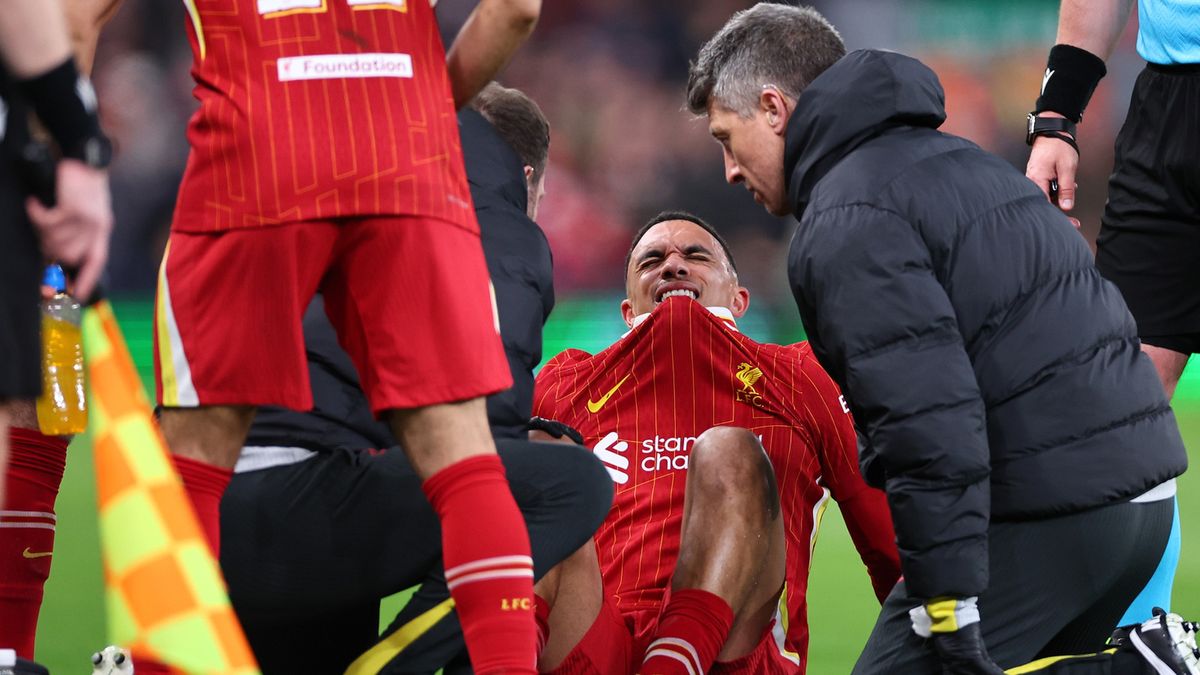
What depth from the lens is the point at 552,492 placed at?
272cm

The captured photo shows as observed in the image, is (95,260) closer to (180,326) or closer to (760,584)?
(180,326)

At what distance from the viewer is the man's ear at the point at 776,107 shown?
3.03 metres

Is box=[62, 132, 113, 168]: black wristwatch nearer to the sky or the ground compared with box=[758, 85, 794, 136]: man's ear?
nearer to the sky

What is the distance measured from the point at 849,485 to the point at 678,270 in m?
0.93

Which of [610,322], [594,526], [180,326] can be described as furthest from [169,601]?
[610,322]

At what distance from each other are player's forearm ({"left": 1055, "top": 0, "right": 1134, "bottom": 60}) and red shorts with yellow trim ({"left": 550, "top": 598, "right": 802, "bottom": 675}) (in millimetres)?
1499

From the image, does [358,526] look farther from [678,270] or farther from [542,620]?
[678,270]

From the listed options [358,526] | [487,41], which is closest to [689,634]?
[358,526]

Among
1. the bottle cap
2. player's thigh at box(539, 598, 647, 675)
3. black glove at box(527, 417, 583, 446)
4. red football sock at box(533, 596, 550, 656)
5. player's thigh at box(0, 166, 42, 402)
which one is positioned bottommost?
player's thigh at box(539, 598, 647, 675)

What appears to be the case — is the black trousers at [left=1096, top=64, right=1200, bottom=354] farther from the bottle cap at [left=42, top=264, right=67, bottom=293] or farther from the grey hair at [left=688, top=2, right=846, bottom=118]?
the bottle cap at [left=42, top=264, right=67, bottom=293]

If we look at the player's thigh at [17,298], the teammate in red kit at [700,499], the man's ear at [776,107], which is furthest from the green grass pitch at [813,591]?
the player's thigh at [17,298]

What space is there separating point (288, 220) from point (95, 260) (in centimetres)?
44

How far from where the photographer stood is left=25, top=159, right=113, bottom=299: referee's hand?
1.88 meters

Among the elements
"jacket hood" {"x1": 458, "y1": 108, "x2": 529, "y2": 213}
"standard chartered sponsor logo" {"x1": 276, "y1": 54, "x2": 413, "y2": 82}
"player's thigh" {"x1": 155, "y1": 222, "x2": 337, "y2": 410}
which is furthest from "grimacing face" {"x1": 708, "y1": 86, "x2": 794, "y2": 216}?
"player's thigh" {"x1": 155, "y1": 222, "x2": 337, "y2": 410}
